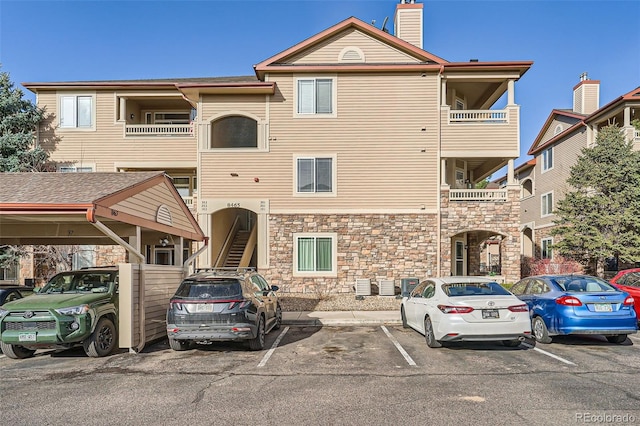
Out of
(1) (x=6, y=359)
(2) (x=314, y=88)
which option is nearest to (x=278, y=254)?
(2) (x=314, y=88)

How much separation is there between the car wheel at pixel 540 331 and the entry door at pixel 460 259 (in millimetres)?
10484

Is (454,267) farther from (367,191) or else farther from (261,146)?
(261,146)

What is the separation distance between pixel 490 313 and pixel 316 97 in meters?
13.0

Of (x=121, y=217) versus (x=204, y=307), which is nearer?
Result: (x=204, y=307)

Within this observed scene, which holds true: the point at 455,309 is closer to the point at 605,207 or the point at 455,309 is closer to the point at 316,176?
the point at 316,176

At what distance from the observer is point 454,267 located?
64.5ft

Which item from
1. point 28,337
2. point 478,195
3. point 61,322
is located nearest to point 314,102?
point 478,195

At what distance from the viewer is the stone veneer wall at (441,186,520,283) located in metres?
18.6

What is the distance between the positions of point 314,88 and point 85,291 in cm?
1273

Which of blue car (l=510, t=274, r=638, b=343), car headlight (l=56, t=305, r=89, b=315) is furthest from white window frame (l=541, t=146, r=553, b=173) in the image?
car headlight (l=56, t=305, r=89, b=315)

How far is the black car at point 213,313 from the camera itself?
856 cm

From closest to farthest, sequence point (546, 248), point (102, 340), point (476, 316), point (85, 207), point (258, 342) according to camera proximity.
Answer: point (85, 207)
point (476, 316)
point (102, 340)
point (258, 342)
point (546, 248)

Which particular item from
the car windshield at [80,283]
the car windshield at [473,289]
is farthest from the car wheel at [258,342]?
the car windshield at [473,289]

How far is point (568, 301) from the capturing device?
30.2ft
